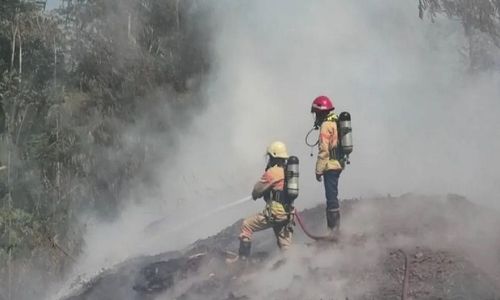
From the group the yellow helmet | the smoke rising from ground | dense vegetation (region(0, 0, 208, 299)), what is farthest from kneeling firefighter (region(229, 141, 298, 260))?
dense vegetation (region(0, 0, 208, 299))

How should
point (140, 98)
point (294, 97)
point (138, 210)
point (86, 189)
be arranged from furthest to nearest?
point (140, 98), point (86, 189), point (138, 210), point (294, 97)

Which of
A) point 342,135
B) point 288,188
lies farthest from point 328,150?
point 288,188

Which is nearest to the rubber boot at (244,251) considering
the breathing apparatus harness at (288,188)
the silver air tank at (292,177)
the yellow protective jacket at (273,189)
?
the yellow protective jacket at (273,189)

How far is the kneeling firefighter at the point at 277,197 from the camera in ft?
30.2

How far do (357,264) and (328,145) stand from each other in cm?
157

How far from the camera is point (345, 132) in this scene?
9.25m

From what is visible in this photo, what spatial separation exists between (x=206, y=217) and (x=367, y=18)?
7218mm

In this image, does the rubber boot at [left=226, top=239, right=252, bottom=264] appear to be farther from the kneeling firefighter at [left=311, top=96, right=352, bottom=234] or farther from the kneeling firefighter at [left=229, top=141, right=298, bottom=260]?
the kneeling firefighter at [left=311, top=96, right=352, bottom=234]

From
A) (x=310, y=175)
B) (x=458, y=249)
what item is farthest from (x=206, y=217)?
(x=458, y=249)

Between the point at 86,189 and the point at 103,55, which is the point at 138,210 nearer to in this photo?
the point at 86,189

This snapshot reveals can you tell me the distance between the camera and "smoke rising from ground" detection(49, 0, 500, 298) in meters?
15.3

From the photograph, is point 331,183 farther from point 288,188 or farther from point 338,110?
point 338,110

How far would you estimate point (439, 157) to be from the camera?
15.4 metres

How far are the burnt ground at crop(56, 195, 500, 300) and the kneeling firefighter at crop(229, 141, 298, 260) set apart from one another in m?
0.28
